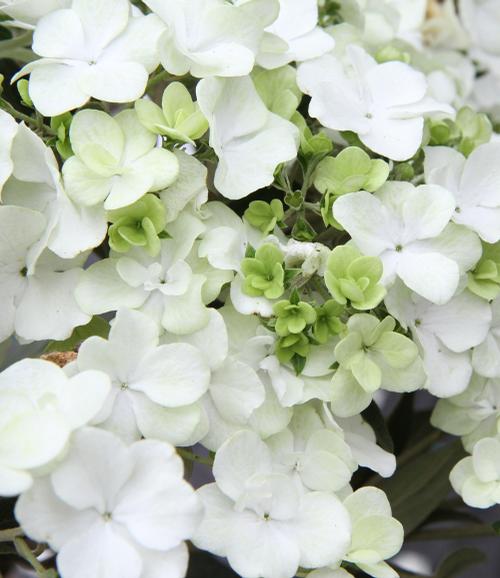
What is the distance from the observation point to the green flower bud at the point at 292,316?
1.39 feet

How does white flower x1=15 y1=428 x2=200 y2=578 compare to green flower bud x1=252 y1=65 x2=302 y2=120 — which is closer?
white flower x1=15 y1=428 x2=200 y2=578

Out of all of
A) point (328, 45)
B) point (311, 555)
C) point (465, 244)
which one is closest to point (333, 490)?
point (311, 555)

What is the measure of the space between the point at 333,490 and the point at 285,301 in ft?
0.31

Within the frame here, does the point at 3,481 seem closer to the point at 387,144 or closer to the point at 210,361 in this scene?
the point at 210,361

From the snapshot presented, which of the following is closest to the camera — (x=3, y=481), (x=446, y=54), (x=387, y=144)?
(x=3, y=481)

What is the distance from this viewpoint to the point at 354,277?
0.43 meters

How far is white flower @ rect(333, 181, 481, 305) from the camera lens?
44 centimetres

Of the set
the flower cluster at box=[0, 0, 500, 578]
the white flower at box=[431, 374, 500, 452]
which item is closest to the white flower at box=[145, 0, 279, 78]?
the flower cluster at box=[0, 0, 500, 578]

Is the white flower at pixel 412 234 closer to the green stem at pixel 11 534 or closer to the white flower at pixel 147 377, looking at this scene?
the white flower at pixel 147 377

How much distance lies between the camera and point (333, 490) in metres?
0.43

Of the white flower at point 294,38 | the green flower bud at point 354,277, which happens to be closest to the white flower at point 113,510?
the green flower bud at point 354,277

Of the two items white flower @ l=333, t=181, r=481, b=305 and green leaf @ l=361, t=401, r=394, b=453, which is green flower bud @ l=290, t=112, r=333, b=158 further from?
green leaf @ l=361, t=401, r=394, b=453

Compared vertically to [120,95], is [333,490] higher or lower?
lower

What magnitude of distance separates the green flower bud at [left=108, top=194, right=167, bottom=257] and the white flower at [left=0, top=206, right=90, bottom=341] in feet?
0.09
